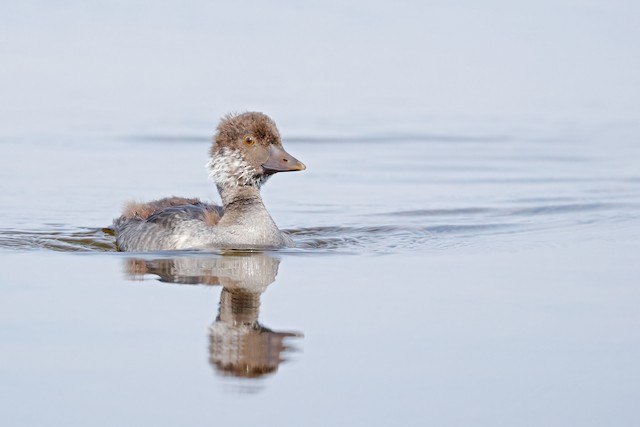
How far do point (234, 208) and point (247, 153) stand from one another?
55 centimetres

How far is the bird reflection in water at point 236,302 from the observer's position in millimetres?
8500

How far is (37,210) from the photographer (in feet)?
52.4

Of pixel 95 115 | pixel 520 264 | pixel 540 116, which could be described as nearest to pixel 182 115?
pixel 95 115

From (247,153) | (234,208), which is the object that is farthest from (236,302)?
(247,153)

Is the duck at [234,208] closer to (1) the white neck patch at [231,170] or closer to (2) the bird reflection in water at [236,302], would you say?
(1) the white neck patch at [231,170]

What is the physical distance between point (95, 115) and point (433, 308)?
14.3 metres

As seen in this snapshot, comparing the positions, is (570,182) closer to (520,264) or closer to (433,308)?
(520,264)

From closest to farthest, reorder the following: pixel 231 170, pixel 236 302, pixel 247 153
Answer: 1. pixel 236 302
2. pixel 247 153
3. pixel 231 170

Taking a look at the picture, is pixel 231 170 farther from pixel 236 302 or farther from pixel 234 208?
pixel 236 302

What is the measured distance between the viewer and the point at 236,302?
1029 cm

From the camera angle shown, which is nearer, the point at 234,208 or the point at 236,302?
the point at 236,302

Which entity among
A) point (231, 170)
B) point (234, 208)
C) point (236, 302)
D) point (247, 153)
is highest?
point (247, 153)

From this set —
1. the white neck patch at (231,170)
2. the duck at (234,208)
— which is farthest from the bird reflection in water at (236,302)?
the white neck patch at (231,170)

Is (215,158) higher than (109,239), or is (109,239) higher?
(215,158)
